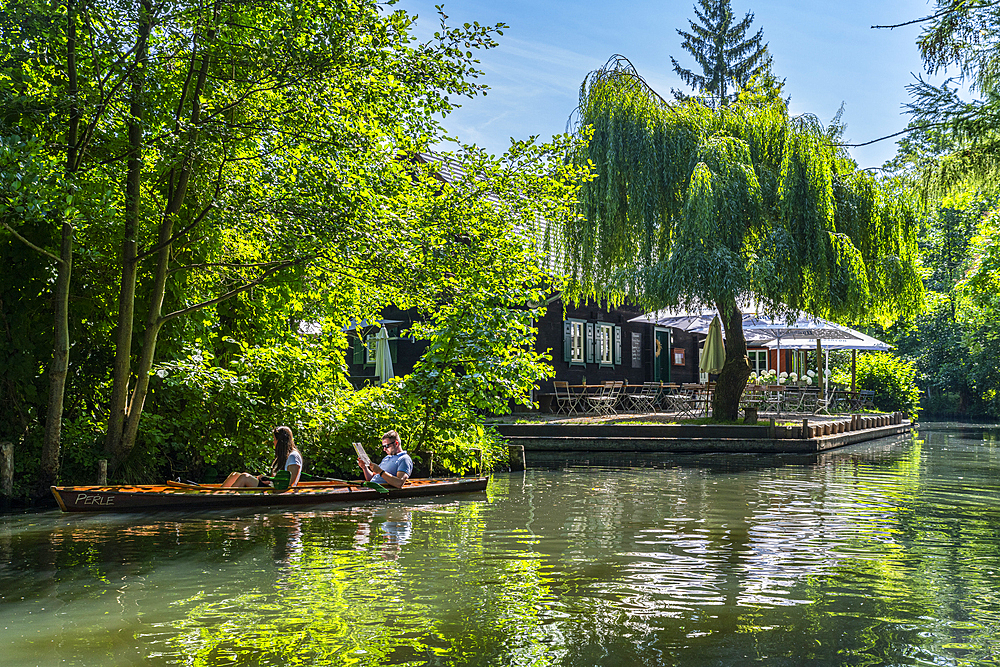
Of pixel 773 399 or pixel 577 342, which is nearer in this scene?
pixel 773 399

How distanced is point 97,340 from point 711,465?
34.8ft

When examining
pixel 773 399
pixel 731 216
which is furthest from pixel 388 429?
pixel 773 399

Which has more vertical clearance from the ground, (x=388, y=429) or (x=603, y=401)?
(x=603, y=401)

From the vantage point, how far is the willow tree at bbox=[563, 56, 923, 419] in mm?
18328

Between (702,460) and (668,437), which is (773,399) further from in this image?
(702,460)

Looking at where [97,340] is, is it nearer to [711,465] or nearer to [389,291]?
[389,291]

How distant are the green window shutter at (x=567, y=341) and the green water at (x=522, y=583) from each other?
13.8 meters

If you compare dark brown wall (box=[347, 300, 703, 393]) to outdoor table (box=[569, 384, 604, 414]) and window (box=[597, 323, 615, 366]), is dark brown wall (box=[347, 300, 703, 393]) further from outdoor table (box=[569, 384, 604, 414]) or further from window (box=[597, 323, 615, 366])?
outdoor table (box=[569, 384, 604, 414])

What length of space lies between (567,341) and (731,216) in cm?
912

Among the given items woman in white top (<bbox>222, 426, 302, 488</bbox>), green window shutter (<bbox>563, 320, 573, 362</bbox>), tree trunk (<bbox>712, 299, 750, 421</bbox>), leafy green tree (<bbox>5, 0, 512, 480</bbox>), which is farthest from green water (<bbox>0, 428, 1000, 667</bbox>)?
green window shutter (<bbox>563, 320, 573, 362</bbox>)

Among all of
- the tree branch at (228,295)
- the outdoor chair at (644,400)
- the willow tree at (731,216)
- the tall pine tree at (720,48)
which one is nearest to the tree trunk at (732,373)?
the willow tree at (731,216)

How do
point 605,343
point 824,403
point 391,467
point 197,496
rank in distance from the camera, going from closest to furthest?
point 197,496, point 391,467, point 824,403, point 605,343

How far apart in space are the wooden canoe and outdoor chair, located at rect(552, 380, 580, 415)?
12410mm

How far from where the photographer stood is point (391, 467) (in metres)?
12.8
